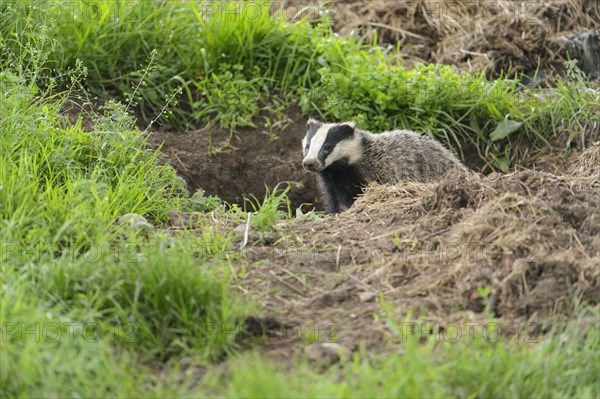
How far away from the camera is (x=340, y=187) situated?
7.27 m

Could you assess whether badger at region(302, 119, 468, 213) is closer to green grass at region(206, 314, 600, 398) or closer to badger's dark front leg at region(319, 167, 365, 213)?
badger's dark front leg at region(319, 167, 365, 213)


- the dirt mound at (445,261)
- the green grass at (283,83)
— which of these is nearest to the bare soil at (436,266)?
the dirt mound at (445,261)

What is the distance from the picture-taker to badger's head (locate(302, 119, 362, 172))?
22.2ft

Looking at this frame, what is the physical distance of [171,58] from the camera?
7.93 metres

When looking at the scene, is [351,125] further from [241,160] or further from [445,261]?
[445,261]

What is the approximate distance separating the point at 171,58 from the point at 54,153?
247 centimetres

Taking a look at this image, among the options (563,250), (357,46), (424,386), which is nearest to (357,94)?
(357,46)

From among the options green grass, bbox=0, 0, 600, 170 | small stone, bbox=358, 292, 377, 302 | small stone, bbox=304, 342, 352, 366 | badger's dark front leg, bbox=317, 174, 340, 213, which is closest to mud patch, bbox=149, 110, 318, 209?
green grass, bbox=0, 0, 600, 170

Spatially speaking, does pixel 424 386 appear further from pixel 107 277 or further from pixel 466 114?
pixel 466 114

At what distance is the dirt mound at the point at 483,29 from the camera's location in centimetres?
880

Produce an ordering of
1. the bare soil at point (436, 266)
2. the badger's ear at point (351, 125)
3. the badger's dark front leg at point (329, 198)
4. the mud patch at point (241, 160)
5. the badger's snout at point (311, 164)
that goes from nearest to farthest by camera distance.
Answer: the bare soil at point (436, 266) → the badger's snout at point (311, 164) → the badger's ear at point (351, 125) → the badger's dark front leg at point (329, 198) → the mud patch at point (241, 160)

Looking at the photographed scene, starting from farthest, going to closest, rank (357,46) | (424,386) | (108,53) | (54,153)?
1. (357,46)
2. (108,53)
3. (54,153)
4. (424,386)

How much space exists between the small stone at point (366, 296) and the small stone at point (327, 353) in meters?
0.44

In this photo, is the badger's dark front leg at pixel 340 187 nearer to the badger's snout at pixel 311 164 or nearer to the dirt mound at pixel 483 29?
the badger's snout at pixel 311 164
